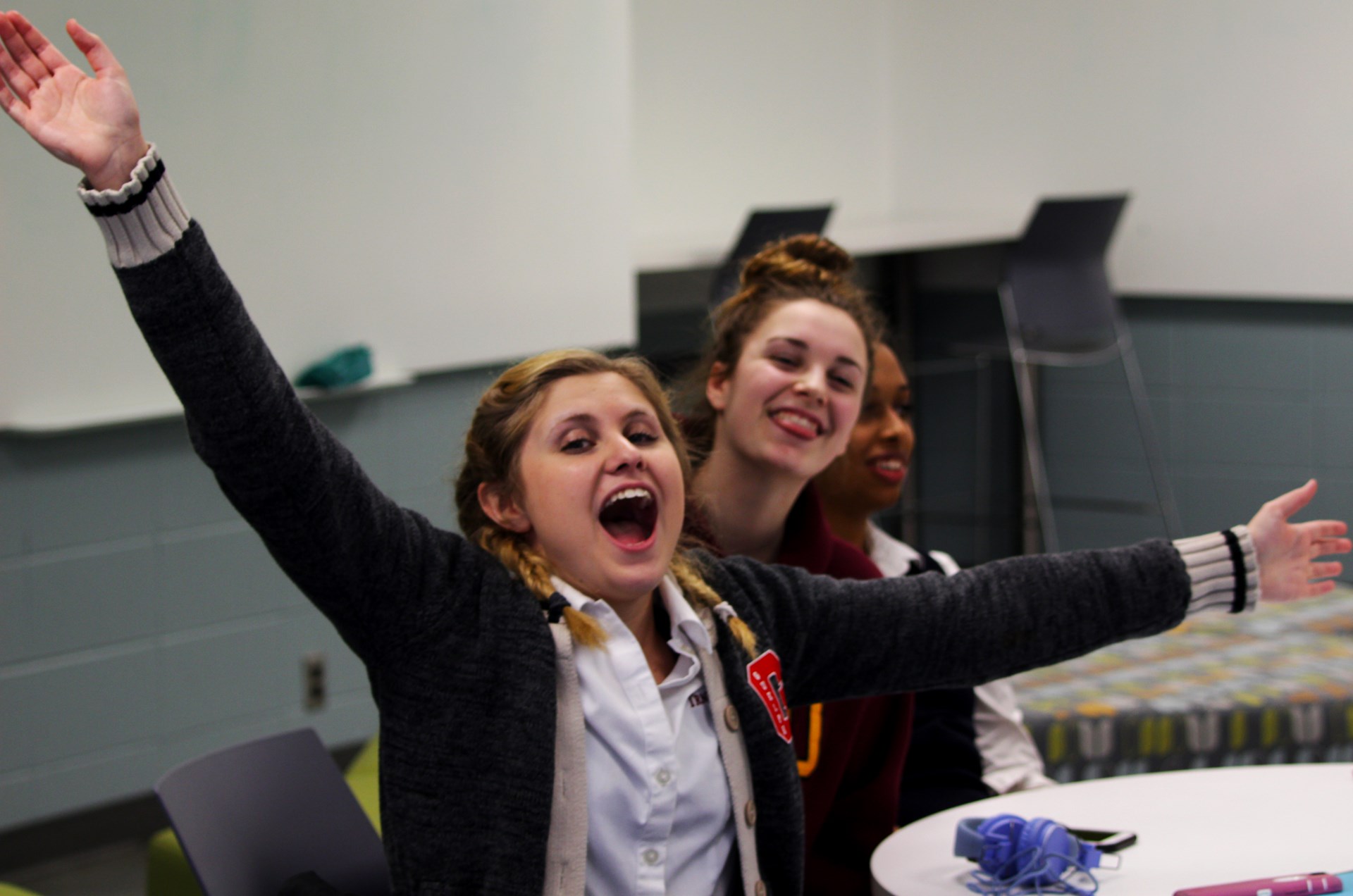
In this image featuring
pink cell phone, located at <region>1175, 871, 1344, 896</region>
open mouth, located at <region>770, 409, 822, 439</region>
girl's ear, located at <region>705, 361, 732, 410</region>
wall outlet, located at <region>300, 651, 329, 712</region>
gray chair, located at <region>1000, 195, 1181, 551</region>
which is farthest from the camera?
gray chair, located at <region>1000, 195, 1181, 551</region>

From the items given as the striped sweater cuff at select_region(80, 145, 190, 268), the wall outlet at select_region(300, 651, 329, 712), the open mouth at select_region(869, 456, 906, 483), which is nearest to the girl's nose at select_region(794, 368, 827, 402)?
the open mouth at select_region(869, 456, 906, 483)

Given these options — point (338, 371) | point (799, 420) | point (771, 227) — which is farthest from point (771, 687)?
point (771, 227)

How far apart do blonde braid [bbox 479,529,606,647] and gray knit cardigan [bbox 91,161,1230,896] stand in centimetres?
3

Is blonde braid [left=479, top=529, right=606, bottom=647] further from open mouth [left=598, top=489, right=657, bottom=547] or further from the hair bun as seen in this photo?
the hair bun

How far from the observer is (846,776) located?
184cm

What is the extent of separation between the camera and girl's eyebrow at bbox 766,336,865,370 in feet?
6.45

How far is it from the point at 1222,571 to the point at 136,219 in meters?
1.08

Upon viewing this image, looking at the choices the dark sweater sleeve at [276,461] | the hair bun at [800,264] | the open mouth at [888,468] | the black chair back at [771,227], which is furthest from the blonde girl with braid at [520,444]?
the black chair back at [771,227]

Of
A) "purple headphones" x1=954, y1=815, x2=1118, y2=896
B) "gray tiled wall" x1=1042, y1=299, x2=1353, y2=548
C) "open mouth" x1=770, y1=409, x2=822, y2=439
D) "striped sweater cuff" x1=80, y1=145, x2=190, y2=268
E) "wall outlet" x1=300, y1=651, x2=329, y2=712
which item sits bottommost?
"wall outlet" x1=300, y1=651, x2=329, y2=712

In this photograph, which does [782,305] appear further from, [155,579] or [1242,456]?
[1242,456]

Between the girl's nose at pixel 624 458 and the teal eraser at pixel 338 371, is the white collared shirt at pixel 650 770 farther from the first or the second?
the teal eraser at pixel 338 371

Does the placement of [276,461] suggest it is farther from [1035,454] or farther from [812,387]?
[1035,454]

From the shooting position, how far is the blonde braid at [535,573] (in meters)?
1.34

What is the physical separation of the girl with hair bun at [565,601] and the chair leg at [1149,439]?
141 inches
